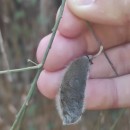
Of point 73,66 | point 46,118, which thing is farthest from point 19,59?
point 73,66

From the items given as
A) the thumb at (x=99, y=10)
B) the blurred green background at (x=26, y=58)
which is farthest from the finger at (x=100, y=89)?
the blurred green background at (x=26, y=58)

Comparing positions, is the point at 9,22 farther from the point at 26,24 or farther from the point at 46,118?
the point at 46,118

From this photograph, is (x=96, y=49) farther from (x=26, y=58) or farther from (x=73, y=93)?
(x=26, y=58)

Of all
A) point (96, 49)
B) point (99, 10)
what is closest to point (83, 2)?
point (99, 10)

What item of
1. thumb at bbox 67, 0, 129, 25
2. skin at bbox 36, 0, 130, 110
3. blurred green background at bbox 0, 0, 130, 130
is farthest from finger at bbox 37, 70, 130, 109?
blurred green background at bbox 0, 0, 130, 130

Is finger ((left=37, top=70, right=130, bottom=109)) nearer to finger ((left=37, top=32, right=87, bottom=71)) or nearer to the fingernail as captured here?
finger ((left=37, top=32, right=87, bottom=71))

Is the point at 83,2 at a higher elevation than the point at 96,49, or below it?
higher

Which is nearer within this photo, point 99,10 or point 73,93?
point 73,93
